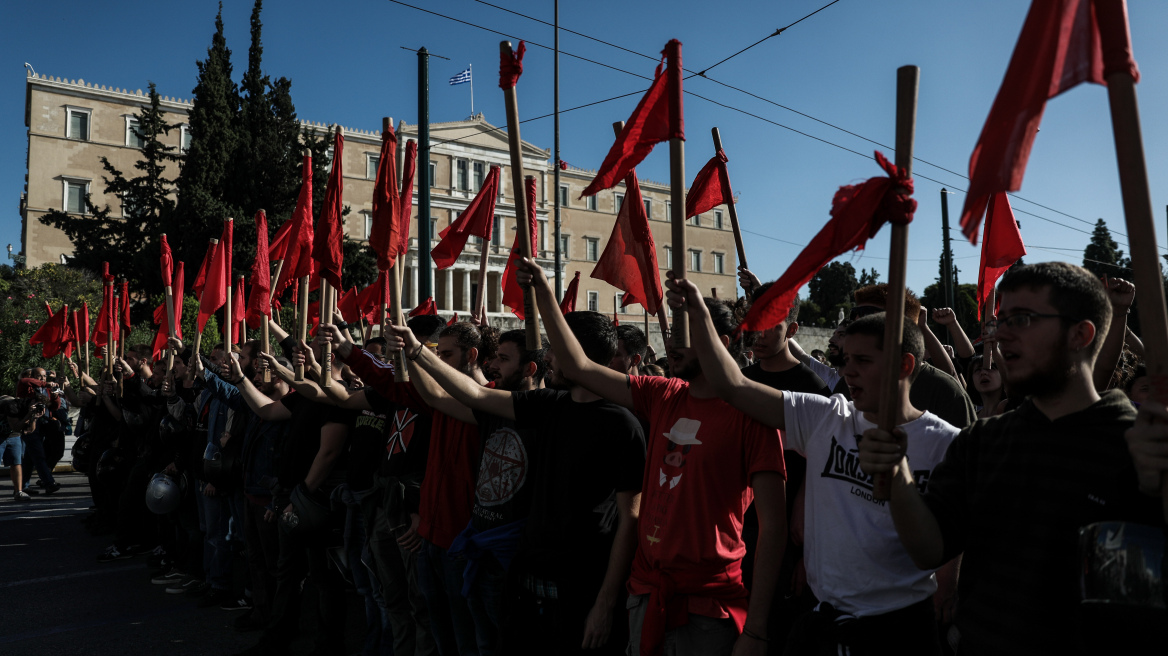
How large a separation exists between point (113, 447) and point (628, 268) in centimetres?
751

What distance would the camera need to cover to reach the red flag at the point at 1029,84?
1633 mm

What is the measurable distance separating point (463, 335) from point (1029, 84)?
3.29m

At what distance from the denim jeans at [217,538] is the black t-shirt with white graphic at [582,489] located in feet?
13.7

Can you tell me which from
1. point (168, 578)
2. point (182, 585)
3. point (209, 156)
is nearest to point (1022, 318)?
point (182, 585)

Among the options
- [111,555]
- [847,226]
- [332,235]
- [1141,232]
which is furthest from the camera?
[111,555]

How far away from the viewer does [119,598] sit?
6.61 m

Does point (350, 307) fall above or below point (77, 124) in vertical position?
below

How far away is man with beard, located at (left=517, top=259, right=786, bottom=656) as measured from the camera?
270 cm

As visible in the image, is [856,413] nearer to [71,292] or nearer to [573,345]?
[573,345]

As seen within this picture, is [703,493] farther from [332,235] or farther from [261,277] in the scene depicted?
[261,277]

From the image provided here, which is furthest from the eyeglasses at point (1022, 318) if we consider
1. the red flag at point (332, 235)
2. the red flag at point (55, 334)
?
the red flag at point (55, 334)

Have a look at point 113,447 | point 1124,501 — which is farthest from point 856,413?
point 113,447

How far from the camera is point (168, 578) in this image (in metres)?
7.16

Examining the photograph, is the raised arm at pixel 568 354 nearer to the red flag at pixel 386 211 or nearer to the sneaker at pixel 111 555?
the red flag at pixel 386 211
